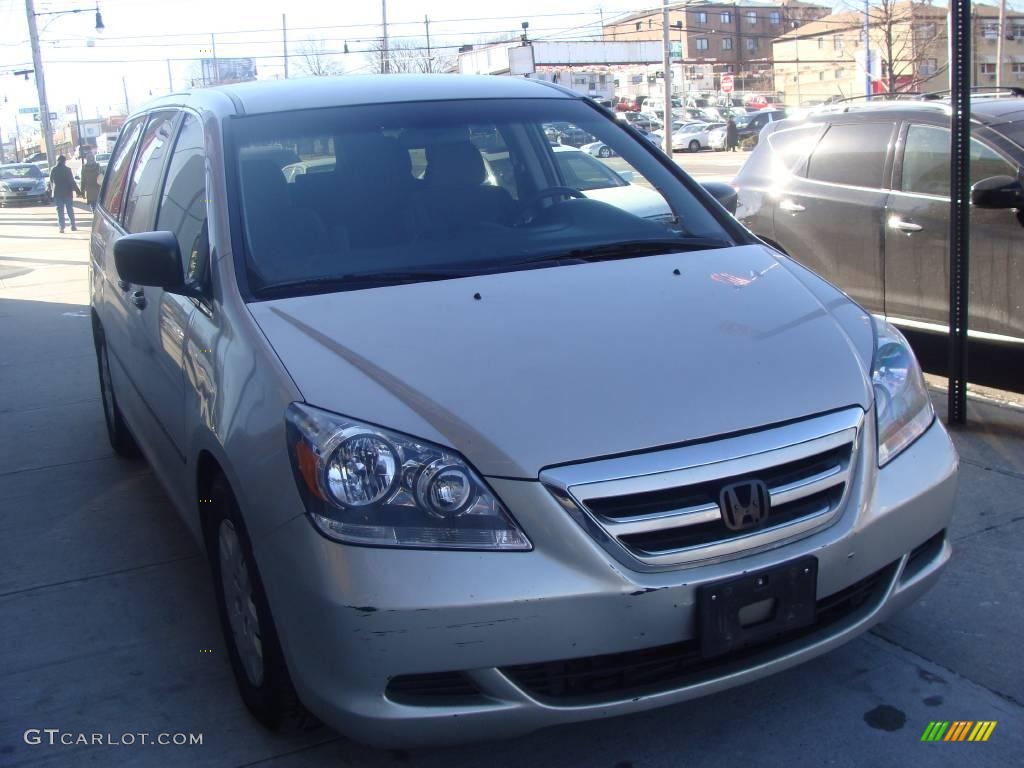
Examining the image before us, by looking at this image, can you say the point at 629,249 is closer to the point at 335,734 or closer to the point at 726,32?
the point at 335,734

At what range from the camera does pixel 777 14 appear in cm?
10075

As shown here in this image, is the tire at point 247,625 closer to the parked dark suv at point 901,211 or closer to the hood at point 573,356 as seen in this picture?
the hood at point 573,356

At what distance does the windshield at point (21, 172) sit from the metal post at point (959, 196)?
1509 inches

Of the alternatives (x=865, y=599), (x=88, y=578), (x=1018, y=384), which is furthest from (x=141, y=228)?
(x=1018, y=384)

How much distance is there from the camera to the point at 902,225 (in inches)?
255

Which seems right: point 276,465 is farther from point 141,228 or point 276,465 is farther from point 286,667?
point 141,228

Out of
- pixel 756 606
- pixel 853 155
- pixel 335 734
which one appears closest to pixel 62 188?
pixel 853 155

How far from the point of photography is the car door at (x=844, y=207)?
668 cm

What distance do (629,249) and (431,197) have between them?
67cm

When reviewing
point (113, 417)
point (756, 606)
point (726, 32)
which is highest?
point (726, 32)

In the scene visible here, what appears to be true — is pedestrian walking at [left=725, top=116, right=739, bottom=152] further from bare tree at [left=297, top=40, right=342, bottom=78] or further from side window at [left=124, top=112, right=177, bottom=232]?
side window at [left=124, top=112, right=177, bottom=232]

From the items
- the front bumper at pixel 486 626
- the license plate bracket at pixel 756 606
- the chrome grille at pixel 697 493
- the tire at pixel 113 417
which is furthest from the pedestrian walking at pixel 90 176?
the license plate bracket at pixel 756 606

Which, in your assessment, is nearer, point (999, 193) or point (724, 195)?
point (724, 195)

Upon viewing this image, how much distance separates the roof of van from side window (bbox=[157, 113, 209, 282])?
0.52ft
